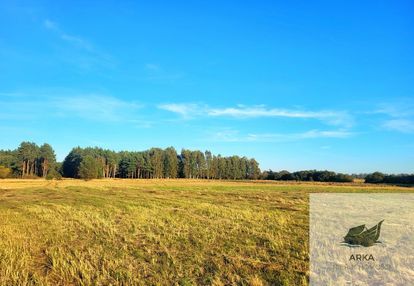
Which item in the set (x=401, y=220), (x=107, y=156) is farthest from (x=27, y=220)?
(x=107, y=156)

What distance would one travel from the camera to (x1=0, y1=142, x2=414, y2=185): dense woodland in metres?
127

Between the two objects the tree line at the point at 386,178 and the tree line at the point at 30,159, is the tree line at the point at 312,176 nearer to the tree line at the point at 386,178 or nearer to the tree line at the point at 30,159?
the tree line at the point at 386,178

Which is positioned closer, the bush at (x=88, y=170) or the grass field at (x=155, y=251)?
the grass field at (x=155, y=251)

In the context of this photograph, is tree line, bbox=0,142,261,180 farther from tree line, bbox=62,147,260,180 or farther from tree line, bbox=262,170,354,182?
tree line, bbox=262,170,354,182

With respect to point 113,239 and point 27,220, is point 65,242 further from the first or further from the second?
point 27,220

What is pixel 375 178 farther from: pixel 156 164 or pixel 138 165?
pixel 138 165

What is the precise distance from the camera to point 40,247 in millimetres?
12562

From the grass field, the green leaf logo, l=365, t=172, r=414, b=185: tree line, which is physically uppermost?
l=365, t=172, r=414, b=185: tree line

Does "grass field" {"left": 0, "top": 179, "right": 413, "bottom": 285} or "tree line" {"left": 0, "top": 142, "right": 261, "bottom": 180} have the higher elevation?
"tree line" {"left": 0, "top": 142, "right": 261, "bottom": 180}

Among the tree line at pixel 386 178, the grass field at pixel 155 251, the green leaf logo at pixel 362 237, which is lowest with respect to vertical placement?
the grass field at pixel 155 251

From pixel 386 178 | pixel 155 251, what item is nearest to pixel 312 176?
pixel 386 178

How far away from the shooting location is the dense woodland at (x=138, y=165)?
416 ft

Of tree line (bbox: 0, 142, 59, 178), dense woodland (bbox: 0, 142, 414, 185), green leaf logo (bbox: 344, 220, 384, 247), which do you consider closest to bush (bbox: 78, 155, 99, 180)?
dense woodland (bbox: 0, 142, 414, 185)

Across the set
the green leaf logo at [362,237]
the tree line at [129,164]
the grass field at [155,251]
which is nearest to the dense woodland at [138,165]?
the tree line at [129,164]
